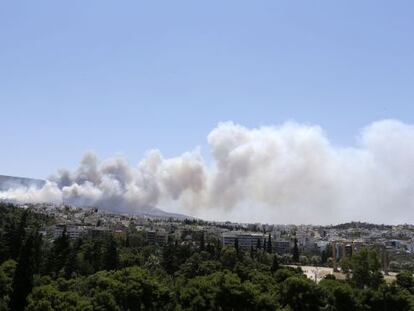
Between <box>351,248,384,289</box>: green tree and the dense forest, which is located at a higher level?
<box>351,248,384,289</box>: green tree

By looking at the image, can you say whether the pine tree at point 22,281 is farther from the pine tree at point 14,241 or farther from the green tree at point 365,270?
the green tree at point 365,270

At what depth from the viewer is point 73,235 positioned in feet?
576

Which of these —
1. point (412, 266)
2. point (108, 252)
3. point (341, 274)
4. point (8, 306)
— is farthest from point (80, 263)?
point (412, 266)

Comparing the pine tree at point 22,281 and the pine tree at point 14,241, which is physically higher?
the pine tree at point 14,241

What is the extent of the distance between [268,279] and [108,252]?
26910mm

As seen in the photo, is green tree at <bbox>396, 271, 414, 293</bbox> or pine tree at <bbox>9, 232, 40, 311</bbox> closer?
pine tree at <bbox>9, 232, 40, 311</bbox>

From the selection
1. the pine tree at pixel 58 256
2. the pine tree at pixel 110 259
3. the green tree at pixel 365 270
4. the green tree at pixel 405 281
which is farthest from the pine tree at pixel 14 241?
the green tree at pixel 405 281

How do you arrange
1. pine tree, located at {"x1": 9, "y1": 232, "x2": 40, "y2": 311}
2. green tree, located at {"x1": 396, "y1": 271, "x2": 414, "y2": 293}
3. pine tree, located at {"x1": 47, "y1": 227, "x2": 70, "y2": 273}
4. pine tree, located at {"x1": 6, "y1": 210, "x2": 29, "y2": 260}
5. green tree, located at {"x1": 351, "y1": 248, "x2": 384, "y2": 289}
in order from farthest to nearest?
green tree, located at {"x1": 351, "y1": 248, "x2": 384, "y2": 289} → pine tree, located at {"x1": 6, "y1": 210, "x2": 29, "y2": 260} → pine tree, located at {"x1": 47, "y1": 227, "x2": 70, "y2": 273} → green tree, located at {"x1": 396, "y1": 271, "x2": 414, "y2": 293} → pine tree, located at {"x1": 9, "y1": 232, "x2": 40, "y2": 311}

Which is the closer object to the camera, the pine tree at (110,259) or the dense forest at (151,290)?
the dense forest at (151,290)

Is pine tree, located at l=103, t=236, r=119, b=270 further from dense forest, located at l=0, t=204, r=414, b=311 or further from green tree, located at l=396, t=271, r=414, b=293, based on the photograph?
green tree, located at l=396, t=271, r=414, b=293

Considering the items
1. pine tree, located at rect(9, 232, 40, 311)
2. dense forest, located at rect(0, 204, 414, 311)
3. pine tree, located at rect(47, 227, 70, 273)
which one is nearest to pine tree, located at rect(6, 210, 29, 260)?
dense forest, located at rect(0, 204, 414, 311)

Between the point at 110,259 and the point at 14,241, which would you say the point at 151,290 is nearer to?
the point at 110,259

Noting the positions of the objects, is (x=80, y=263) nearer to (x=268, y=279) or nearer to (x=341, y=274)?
(x=268, y=279)

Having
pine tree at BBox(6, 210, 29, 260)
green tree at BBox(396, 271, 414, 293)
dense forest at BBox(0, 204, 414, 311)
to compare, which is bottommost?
dense forest at BBox(0, 204, 414, 311)
